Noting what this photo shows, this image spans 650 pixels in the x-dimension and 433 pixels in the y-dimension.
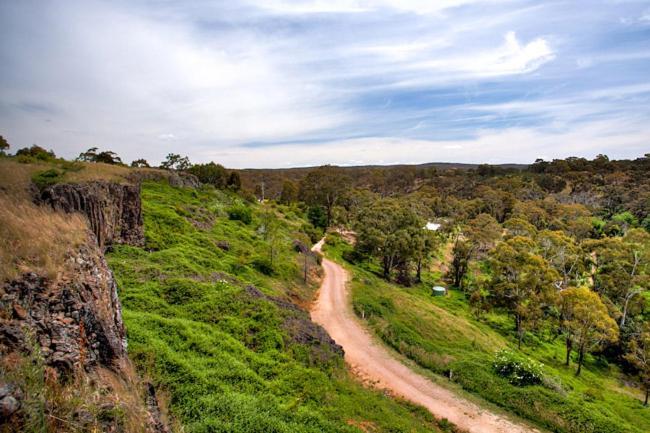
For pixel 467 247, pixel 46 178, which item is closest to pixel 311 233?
pixel 467 247

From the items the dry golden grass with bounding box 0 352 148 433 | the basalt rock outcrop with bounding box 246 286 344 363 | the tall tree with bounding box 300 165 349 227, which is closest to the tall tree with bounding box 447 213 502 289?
the tall tree with bounding box 300 165 349 227

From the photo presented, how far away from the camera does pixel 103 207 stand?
16188 mm

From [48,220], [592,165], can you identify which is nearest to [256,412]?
[48,220]

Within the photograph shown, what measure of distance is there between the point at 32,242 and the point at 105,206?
11.0 meters

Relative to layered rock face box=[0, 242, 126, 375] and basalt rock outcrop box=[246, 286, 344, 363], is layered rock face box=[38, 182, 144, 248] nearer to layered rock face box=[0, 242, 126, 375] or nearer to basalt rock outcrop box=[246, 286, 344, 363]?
layered rock face box=[0, 242, 126, 375]

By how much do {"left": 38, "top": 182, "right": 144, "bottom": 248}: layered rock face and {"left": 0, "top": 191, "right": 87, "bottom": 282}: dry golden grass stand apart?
4.22 meters

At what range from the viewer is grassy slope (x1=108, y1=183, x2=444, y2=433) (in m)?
8.98

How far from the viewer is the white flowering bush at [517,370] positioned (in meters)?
16.2

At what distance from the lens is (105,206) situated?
1648cm

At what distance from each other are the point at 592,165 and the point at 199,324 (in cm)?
15456

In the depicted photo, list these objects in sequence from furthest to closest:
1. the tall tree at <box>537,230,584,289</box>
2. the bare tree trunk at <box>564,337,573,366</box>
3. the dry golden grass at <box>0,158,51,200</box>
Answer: the tall tree at <box>537,230,584,289</box>, the bare tree trunk at <box>564,337,573,366</box>, the dry golden grass at <box>0,158,51,200</box>

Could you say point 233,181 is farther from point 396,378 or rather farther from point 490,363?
point 490,363

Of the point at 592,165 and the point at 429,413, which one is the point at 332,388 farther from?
the point at 592,165

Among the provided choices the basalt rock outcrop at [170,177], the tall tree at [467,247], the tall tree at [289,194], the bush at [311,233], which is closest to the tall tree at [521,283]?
the tall tree at [467,247]
